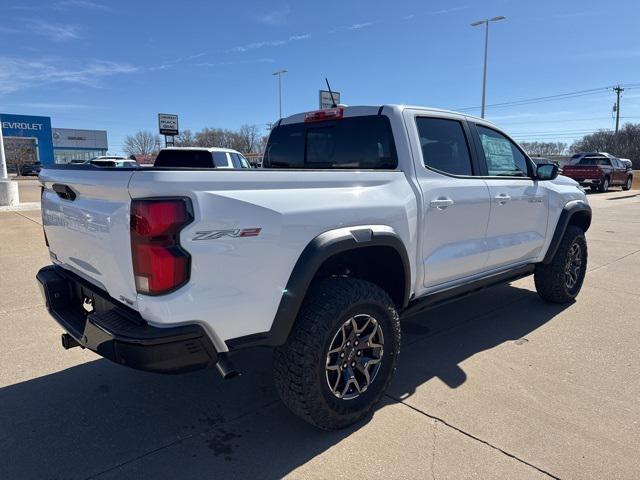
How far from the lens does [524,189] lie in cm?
438

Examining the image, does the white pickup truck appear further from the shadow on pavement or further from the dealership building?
the dealership building

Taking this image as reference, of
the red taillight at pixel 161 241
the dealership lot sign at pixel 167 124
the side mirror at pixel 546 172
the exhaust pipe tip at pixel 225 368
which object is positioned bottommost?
the exhaust pipe tip at pixel 225 368

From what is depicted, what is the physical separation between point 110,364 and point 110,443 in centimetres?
116

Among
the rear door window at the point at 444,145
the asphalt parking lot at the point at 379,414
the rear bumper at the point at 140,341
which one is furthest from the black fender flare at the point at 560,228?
the rear bumper at the point at 140,341

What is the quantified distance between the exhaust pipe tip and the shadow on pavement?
0.56 meters

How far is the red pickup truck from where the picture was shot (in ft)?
75.4

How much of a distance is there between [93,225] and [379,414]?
6.73ft

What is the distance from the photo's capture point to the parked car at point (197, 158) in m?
8.43

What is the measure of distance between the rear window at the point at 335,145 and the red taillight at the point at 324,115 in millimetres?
38

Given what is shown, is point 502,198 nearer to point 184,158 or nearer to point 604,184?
point 184,158

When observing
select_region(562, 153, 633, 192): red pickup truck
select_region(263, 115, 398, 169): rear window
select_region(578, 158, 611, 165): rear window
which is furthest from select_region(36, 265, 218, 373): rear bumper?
select_region(578, 158, 611, 165): rear window

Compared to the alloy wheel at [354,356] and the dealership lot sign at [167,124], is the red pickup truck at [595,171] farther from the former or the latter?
the alloy wheel at [354,356]

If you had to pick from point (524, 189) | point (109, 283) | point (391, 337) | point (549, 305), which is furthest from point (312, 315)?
point (549, 305)

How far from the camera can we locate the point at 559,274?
5055 millimetres
